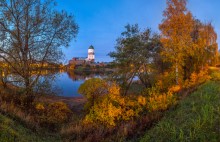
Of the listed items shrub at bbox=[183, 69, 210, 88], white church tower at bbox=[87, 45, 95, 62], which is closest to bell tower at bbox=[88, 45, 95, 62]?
white church tower at bbox=[87, 45, 95, 62]

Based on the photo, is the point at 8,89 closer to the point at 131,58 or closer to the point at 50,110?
the point at 50,110

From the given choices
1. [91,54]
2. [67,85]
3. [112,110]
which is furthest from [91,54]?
[112,110]

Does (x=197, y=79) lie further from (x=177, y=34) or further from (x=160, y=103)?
(x=160, y=103)

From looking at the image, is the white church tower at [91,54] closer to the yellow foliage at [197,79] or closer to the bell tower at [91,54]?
the bell tower at [91,54]

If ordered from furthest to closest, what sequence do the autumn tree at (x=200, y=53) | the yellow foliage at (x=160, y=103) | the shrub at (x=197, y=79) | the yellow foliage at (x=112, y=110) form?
the autumn tree at (x=200, y=53) → the shrub at (x=197, y=79) → the yellow foliage at (x=160, y=103) → the yellow foliage at (x=112, y=110)

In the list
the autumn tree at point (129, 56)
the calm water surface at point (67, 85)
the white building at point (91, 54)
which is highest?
the white building at point (91, 54)

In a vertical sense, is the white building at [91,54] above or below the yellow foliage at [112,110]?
above

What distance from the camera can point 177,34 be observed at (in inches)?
945

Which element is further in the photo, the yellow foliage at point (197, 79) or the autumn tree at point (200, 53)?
the autumn tree at point (200, 53)

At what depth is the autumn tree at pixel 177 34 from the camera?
23.3m

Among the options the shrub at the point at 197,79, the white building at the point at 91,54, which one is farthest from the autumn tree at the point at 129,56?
the white building at the point at 91,54

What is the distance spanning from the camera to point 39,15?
51.9 feet

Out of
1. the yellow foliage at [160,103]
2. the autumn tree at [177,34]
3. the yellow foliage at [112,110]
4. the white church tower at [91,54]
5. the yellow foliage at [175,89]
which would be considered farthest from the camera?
the white church tower at [91,54]

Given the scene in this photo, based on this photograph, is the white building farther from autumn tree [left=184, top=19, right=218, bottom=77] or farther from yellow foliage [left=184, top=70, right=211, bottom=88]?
yellow foliage [left=184, top=70, right=211, bottom=88]
